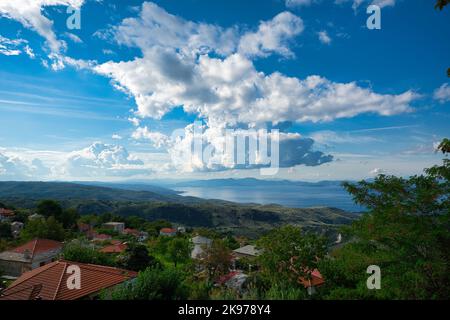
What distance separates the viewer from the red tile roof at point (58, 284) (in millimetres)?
15016

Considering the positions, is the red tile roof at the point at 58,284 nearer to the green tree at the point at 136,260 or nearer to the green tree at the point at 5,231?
the green tree at the point at 136,260

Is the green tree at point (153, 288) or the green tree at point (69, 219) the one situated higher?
the green tree at point (153, 288)

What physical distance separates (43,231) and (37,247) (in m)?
9.76

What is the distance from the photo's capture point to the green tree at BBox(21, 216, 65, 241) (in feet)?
145

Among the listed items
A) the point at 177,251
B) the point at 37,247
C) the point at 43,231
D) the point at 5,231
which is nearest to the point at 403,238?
the point at 177,251

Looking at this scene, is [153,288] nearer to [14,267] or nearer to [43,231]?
[14,267]

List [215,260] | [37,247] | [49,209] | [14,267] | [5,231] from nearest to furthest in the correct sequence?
1. [215,260]
2. [14,267]
3. [37,247]
4. [5,231]
5. [49,209]

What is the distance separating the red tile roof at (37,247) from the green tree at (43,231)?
6.34 meters

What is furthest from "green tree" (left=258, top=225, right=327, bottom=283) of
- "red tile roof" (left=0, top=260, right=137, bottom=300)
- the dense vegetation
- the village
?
"red tile roof" (left=0, top=260, right=137, bottom=300)

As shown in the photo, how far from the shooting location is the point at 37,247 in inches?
1414

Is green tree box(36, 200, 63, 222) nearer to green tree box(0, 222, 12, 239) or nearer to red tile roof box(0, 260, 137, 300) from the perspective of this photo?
green tree box(0, 222, 12, 239)

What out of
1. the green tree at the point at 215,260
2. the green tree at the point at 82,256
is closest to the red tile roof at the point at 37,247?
the green tree at the point at 82,256

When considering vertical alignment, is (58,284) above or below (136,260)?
above

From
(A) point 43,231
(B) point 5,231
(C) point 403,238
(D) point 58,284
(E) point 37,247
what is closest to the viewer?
(C) point 403,238
